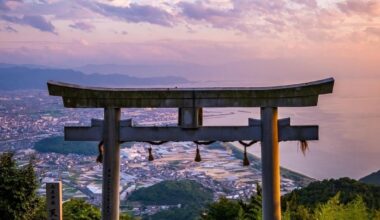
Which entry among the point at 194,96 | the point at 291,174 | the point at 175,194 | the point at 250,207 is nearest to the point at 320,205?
the point at 250,207

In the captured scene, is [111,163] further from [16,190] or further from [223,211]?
[223,211]

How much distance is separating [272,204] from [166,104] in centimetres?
163

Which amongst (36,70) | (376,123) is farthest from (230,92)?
(36,70)

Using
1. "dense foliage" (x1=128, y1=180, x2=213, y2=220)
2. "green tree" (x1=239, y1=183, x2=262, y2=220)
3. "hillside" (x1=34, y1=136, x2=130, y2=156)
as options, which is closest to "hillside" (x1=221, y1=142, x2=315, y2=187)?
"dense foliage" (x1=128, y1=180, x2=213, y2=220)

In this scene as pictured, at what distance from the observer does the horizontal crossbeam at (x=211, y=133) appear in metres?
5.79

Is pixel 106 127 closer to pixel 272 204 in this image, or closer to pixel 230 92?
pixel 230 92

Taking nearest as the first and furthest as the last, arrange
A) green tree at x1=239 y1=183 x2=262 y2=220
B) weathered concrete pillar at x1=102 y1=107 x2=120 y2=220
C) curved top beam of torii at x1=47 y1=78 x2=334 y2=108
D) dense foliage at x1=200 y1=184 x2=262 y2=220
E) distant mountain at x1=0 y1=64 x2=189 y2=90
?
curved top beam of torii at x1=47 y1=78 x2=334 y2=108 < weathered concrete pillar at x1=102 y1=107 x2=120 y2=220 < green tree at x1=239 y1=183 x2=262 y2=220 < dense foliage at x1=200 y1=184 x2=262 y2=220 < distant mountain at x1=0 y1=64 x2=189 y2=90

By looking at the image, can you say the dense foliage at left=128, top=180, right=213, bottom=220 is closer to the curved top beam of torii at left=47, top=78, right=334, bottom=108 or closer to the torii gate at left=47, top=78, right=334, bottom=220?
the torii gate at left=47, top=78, right=334, bottom=220

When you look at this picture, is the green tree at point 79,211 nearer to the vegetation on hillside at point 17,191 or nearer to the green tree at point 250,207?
the vegetation on hillside at point 17,191

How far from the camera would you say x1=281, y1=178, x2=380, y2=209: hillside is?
16.2m

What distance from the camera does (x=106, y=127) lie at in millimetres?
5848

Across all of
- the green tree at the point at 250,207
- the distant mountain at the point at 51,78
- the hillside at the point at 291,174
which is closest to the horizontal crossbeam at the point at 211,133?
the green tree at the point at 250,207

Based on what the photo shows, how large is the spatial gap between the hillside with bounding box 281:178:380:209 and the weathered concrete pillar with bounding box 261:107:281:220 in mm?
10468

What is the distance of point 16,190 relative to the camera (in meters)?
9.82
